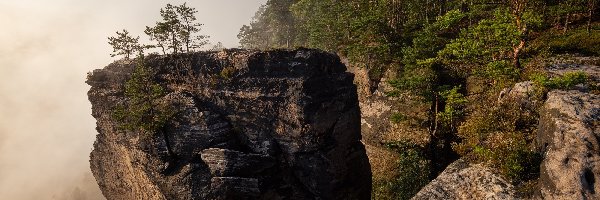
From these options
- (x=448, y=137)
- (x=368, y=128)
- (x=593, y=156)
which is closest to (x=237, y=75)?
(x=368, y=128)

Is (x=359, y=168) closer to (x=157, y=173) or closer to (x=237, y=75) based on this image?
(x=237, y=75)

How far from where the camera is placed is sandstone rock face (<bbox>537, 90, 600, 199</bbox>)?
14.1 metres

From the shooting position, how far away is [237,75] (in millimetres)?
30469

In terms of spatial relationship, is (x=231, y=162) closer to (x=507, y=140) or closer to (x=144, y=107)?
(x=144, y=107)

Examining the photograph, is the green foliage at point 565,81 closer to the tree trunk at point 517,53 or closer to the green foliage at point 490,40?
the green foliage at point 490,40

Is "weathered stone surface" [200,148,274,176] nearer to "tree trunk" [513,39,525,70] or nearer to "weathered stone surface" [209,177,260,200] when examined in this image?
"weathered stone surface" [209,177,260,200]

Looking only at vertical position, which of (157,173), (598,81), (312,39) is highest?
(312,39)

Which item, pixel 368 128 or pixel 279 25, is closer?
pixel 368 128

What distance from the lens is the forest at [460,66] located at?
2084 cm

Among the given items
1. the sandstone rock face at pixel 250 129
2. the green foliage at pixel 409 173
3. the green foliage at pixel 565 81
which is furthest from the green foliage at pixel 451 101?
the sandstone rock face at pixel 250 129

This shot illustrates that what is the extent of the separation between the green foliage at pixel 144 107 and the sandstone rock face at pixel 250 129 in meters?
0.85

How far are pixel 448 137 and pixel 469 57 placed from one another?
9.96 metres

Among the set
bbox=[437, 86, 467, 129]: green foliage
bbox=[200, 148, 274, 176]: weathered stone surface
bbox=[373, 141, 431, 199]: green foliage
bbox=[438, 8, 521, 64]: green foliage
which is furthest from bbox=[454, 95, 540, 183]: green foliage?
bbox=[200, 148, 274, 176]: weathered stone surface

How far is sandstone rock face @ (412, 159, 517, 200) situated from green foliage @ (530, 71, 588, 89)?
5.77 m
